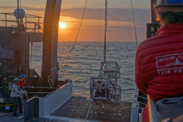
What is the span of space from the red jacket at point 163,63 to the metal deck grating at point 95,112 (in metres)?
7.63

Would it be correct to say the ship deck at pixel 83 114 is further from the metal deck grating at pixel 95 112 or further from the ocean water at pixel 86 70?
the ocean water at pixel 86 70

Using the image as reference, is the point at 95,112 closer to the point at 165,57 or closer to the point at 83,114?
the point at 83,114

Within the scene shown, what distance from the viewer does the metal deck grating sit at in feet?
30.4

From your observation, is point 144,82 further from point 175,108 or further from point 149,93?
point 175,108

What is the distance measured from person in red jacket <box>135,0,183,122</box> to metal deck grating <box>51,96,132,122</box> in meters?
7.64

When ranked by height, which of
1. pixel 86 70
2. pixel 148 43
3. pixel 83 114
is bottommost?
pixel 83 114

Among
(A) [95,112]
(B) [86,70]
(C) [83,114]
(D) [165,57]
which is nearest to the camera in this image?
(D) [165,57]

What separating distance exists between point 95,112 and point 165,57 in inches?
338

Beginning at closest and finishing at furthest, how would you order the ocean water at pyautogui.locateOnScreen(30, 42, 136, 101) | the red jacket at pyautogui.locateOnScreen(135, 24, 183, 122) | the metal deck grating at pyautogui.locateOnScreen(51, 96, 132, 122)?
the red jacket at pyautogui.locateOnScreen(135, 24, 183, 122) < the metal deck grating at pyautogui.locateOnScreen(51, 96, 132, 122) < the ocean water at pyautogui.locateOnScreen(30, 42, 136, 101)

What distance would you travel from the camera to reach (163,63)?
1585 millimetres

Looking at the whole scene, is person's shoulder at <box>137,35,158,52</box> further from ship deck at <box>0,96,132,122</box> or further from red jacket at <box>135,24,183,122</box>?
ship deck at <box>0,96,132,122</box>

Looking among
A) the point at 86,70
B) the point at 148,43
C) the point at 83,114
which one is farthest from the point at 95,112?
the point at 86,70

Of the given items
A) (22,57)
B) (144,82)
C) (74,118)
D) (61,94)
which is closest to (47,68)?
(61,94)

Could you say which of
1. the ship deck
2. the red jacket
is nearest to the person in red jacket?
the red jacket
